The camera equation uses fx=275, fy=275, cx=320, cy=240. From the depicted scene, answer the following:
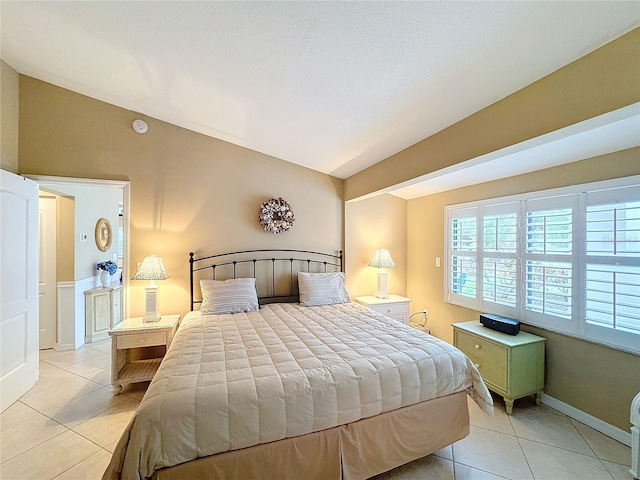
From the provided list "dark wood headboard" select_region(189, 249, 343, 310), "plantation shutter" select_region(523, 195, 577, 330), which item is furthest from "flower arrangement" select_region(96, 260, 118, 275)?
"plantation shutter" select_region(523, 195, 577, 330)

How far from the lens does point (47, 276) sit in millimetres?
3742

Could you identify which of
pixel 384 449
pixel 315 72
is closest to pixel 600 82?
pixel 315 72

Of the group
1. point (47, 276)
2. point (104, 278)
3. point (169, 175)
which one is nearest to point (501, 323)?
point (169, 175)

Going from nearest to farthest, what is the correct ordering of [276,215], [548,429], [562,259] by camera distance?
1. [548,429]
2. [562,259]
3. [276,215]

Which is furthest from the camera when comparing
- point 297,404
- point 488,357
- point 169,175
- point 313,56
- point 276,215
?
point 276,215

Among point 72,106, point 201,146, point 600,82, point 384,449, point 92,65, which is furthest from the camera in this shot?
point 201,146

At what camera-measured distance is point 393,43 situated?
1495 mm

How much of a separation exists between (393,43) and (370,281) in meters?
3.18

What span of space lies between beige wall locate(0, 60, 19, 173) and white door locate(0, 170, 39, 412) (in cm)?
25

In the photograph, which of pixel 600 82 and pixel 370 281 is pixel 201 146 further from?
pixel 600 82

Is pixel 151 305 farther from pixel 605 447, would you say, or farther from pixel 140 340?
pixel 605 447

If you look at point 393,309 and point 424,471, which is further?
point 393,309

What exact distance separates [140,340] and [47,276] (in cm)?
230

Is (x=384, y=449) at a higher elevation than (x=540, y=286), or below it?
below
